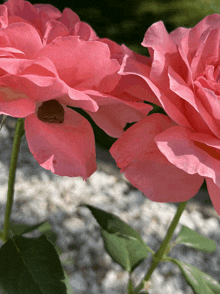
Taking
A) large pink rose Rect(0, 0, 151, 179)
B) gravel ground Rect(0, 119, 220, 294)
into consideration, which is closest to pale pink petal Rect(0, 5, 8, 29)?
large pink rose Rect(0, 0, 151, 179)

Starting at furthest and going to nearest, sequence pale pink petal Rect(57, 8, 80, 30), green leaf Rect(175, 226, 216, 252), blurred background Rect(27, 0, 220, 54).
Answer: blurred background Rect(27, 0, 220, 54), green leaf Rect(175, 226, 216, 252), pale pink petal Rect(57, 8, 80, 30)

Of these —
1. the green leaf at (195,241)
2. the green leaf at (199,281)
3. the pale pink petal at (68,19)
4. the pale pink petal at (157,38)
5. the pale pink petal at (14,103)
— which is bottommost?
the green leaf at (195,241)

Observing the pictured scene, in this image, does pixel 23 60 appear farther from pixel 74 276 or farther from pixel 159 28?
pixel 74 276

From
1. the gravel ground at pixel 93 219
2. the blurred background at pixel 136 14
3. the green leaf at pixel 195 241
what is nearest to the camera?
the green leaf at pixel 195 241

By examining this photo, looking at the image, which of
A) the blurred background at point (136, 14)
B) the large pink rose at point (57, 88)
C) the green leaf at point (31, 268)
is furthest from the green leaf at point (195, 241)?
the blurred background at point (136, 14)

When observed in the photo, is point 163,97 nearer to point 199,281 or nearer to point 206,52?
point 206,52

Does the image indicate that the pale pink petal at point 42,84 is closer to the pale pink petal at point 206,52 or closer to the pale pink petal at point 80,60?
the pale pink petal at point 80,60

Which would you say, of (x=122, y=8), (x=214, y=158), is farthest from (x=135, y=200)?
(x=122, y=8)

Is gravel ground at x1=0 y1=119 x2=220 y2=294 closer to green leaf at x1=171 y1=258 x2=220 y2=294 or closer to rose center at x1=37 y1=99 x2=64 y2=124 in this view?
green leaf at x1=171 y1=258 x2=220 y2=294
